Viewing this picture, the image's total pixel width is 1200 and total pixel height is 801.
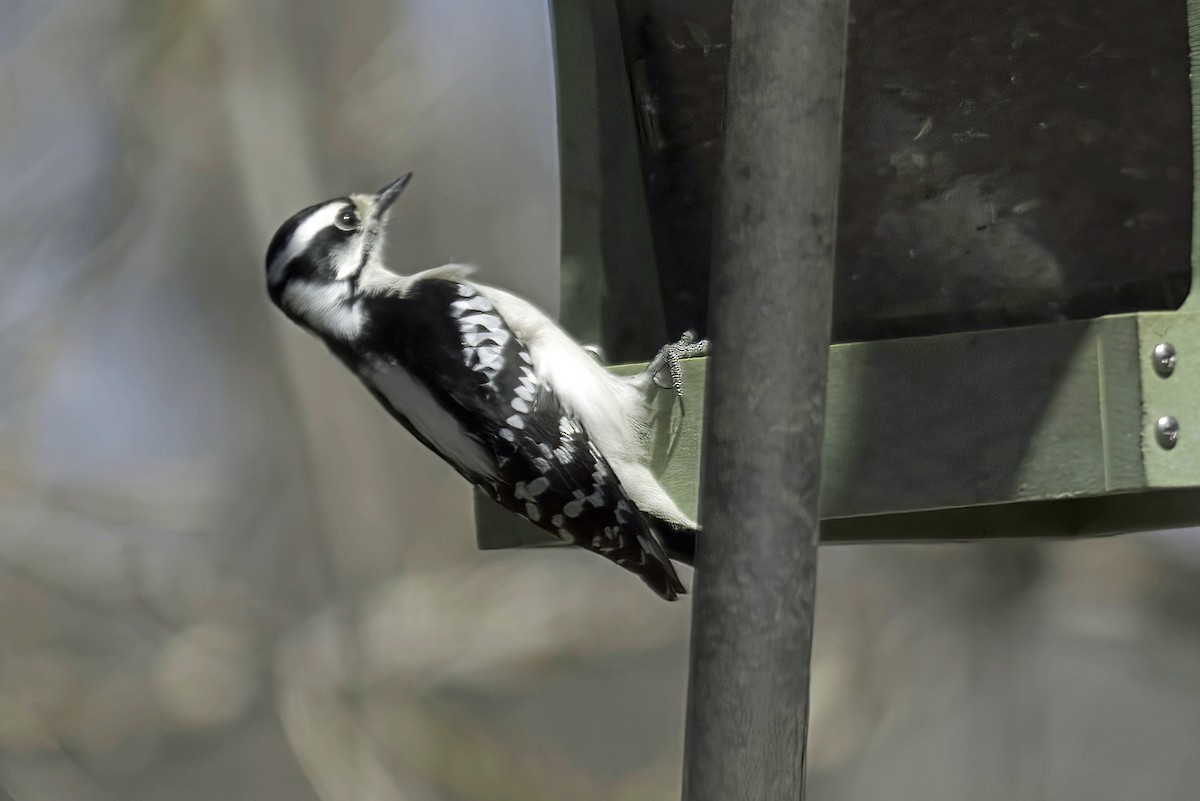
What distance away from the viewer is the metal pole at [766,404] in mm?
1013

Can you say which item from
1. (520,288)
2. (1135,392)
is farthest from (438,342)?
(520,288)

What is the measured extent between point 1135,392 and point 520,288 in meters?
3.83

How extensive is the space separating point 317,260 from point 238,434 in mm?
3396

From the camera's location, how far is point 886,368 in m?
1.62

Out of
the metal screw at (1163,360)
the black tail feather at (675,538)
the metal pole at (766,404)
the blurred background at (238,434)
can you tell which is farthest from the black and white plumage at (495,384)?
the blurred background at (238,434)

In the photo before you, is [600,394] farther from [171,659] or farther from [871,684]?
[871,684]

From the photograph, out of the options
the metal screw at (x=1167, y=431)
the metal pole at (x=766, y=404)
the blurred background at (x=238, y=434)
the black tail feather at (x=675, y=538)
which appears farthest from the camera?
the blurred background at (x=238, y=434)

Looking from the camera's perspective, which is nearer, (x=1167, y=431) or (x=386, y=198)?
(x=1167, y=431)

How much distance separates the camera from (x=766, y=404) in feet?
3.48

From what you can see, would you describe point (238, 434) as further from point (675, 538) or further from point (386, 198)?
point (675, 538)

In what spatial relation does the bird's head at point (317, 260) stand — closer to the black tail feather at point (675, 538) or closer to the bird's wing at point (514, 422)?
the bird's wing at point (514, 422)

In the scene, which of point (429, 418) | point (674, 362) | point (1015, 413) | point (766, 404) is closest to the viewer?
point (766, 404)

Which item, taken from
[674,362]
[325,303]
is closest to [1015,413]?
[674,362]

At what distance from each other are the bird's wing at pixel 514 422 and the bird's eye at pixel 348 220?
180 mm
